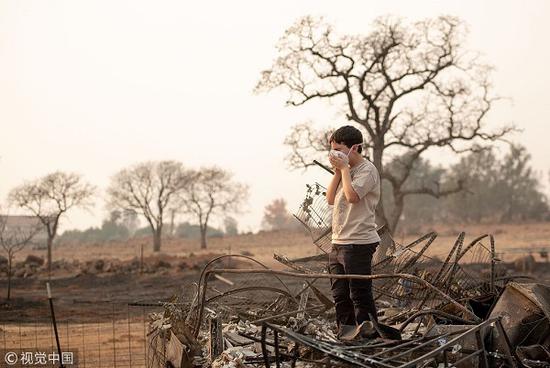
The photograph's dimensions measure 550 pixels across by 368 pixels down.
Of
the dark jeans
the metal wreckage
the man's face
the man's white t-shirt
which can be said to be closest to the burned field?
the metal wreckage

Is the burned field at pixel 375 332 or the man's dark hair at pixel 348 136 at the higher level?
the man's dark hair at pixel 348 136

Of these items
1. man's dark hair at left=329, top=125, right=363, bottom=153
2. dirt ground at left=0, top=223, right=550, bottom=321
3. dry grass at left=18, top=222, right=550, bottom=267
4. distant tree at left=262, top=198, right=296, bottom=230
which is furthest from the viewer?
distant tree at left=262, top=198, right=296, bottom=230

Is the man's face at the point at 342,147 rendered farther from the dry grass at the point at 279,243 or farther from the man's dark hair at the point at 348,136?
the dry grass at the point at 279,243

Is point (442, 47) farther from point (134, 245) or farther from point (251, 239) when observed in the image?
point (134, 245)

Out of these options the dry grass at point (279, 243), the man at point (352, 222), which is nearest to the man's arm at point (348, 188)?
the man at point (352, 222)

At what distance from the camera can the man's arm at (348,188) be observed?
4.61 m

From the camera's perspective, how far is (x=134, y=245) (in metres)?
56.7

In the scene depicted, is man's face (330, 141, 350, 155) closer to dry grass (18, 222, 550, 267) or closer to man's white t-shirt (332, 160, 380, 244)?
man's white t-shirt (332, 160, 380, 244)

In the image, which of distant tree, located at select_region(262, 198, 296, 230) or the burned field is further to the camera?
distant tree, located at select_region(262, 198, 296, 230)

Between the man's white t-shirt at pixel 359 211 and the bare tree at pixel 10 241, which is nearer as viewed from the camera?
the man's white t-shirt at pixel 359 211

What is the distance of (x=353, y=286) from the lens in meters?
4.57

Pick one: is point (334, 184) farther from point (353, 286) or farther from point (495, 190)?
point (495, 190)

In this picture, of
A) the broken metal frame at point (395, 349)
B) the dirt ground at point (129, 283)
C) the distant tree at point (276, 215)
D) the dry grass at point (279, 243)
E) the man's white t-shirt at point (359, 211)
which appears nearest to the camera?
the broken metal frame at point (395, 349)

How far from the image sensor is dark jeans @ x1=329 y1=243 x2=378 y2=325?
455 cm
